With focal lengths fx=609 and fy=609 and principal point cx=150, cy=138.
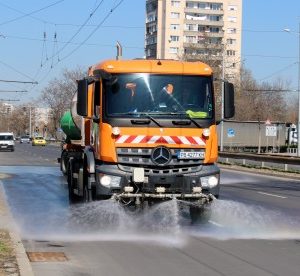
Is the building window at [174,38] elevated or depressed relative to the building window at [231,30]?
depressed

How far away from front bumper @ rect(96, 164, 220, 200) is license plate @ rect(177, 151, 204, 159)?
318mm

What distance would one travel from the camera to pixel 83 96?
11.6 m

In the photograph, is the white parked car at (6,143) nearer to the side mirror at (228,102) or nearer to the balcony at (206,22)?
the side mirror at (228,102)

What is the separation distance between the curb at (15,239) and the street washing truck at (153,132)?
166cm

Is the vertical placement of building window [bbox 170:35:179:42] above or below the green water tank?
above

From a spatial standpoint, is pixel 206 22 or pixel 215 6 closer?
pixel 206 22

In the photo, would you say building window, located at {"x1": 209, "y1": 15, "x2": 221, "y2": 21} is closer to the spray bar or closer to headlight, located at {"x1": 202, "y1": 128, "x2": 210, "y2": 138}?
headlight, located at {"x1": 202, "y1": 128, "x2": 210, "y2": 138}

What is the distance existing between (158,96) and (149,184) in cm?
165

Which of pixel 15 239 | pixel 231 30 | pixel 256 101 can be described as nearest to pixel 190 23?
pixel 231 30

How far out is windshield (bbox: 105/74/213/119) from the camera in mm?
11250

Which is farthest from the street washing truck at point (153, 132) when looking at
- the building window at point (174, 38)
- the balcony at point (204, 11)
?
the balcony at point (204, 11)

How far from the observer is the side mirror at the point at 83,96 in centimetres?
1145

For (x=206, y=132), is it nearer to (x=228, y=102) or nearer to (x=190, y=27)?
(x=228, y=102)

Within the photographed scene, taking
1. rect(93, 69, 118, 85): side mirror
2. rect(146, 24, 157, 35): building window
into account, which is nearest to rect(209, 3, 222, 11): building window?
rect(146, 24, 157, 35): building window
